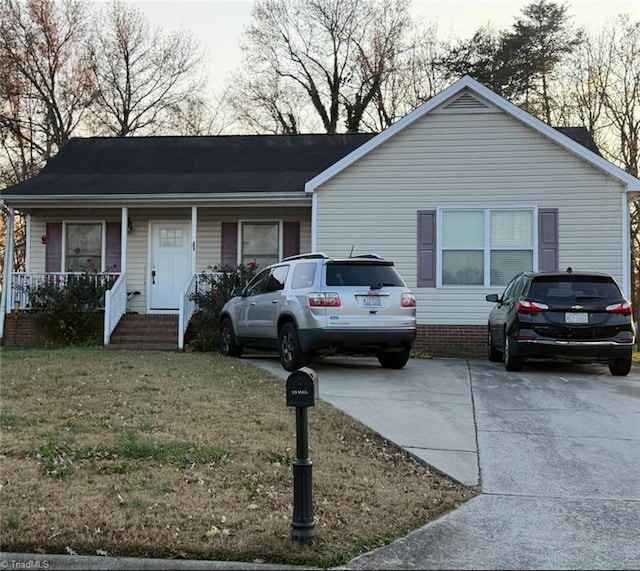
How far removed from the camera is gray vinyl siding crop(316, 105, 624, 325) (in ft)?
47.5

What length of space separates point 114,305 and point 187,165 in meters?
4.62

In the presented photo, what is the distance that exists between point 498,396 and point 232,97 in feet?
97.1

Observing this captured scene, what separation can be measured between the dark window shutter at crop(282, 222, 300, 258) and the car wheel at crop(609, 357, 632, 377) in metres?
8.14

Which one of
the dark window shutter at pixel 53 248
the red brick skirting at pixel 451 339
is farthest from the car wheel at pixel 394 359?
the dark window shutter at pixel 53 248

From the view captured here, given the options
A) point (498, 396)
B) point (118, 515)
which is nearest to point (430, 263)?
point (498, 396)

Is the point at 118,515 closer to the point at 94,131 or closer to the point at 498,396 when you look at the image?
the point at 498,396

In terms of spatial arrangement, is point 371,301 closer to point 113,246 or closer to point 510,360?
point 510,360

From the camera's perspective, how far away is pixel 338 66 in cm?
3481

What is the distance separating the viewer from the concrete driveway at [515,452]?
4.31m

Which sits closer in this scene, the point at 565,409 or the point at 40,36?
the point at 565,409

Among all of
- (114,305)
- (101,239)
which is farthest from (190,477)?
(101,239)

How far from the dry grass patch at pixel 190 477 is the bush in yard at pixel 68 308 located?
6.81m

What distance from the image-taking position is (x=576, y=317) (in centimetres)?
1041

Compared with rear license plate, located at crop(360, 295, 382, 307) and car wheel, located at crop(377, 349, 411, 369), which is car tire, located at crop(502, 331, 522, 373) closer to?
car wheel, located at crop(377, 349, 411, 369)
